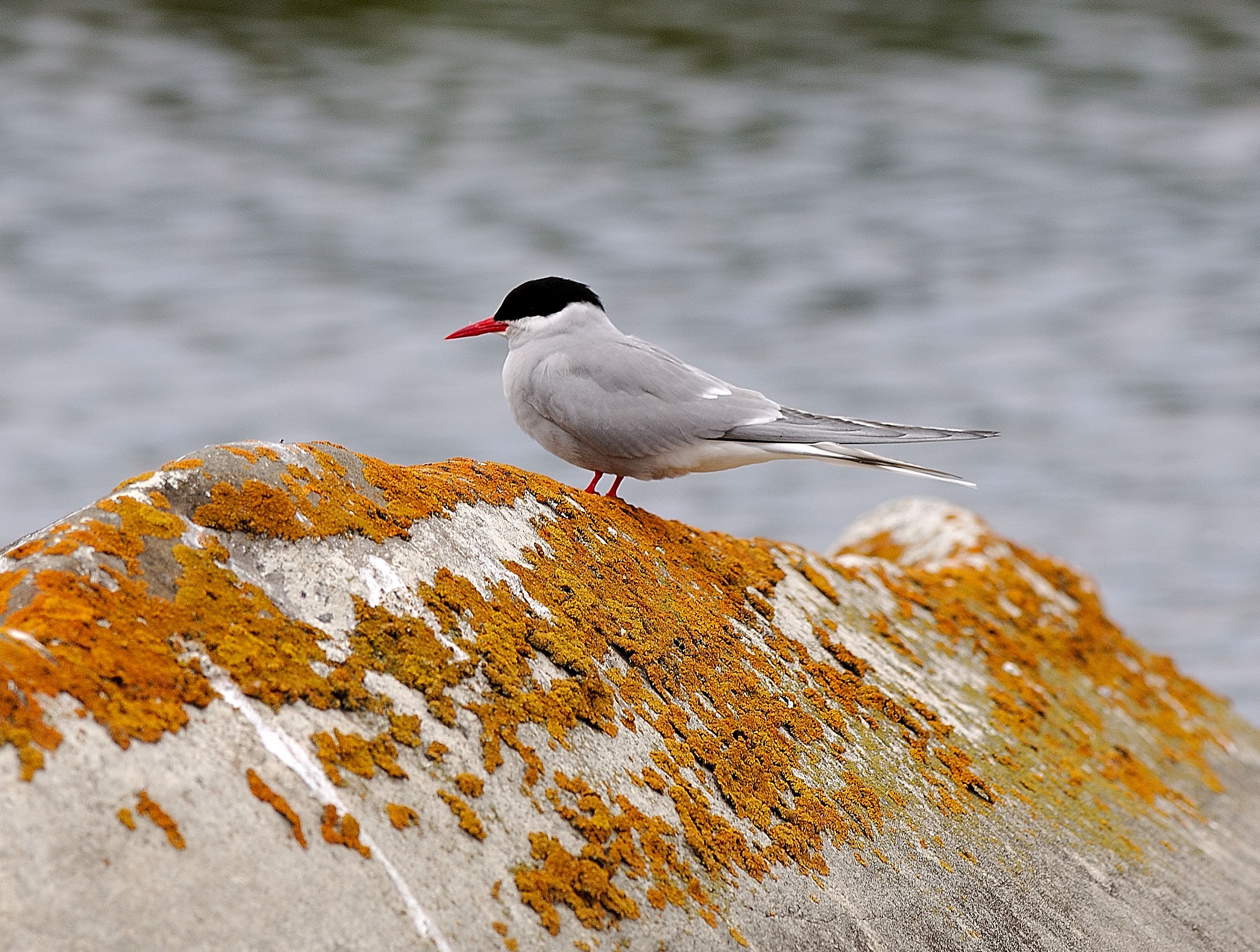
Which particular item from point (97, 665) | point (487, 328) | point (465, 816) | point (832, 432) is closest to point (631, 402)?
point (832, 432)

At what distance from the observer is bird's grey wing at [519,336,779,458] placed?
4.77 metres

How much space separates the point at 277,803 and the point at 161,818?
23cm

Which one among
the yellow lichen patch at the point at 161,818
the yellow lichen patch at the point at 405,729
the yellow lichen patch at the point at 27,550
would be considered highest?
the yellow lichen patch at the point at 27,550

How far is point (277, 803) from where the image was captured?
7.93 ft

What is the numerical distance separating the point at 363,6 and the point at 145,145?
953 cm

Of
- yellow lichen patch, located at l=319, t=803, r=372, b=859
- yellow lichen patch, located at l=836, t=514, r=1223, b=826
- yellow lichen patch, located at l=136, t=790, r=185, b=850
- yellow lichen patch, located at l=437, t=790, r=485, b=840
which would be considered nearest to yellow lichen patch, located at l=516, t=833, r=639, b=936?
yellow lichen patch, located at l=437, t=790, r=485, b=840

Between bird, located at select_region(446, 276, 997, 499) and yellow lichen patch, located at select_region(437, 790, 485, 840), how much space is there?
7.09ft

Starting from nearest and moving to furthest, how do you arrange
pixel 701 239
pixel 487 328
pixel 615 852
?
pixel 615 852 → pixel 487 328 → pixel 701 239

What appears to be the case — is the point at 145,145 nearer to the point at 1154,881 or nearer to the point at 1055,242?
the point at 1055,242

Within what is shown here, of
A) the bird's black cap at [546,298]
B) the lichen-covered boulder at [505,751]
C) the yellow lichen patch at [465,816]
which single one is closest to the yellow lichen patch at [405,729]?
the lichen-covered boulder at [505,751]

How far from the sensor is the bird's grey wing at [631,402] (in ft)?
15.6

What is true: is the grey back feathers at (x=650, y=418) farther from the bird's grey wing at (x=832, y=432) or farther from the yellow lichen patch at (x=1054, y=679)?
the yellow lichen patch at (x=1054, y=679)

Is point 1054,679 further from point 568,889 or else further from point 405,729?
point 405,729

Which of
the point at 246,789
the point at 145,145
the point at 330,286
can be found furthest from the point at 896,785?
the point at 145,145
